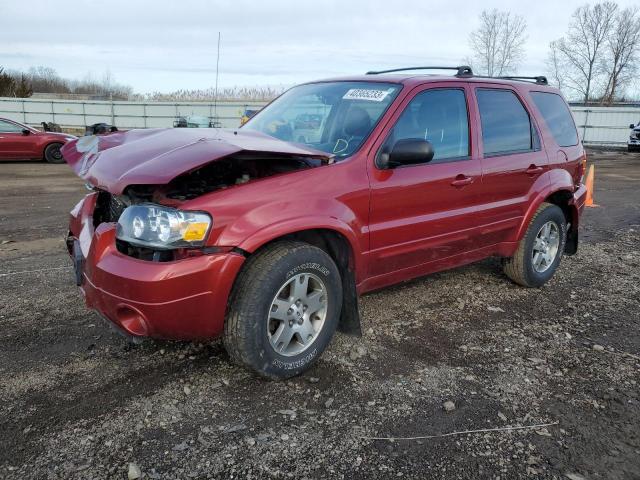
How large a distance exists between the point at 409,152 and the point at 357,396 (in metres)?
1.54

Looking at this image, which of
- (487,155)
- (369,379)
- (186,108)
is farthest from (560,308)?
(186,108)

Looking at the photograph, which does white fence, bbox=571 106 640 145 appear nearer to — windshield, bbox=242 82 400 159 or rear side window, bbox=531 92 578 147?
Result: rear side window, bbox=531 92 578 147

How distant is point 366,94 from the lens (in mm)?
3939

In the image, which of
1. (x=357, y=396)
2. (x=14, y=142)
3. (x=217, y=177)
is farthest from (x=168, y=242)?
(x=14, y=142)

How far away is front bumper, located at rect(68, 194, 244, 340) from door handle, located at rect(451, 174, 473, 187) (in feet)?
6.23

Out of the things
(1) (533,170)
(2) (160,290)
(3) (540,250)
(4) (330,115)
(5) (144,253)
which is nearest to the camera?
(2) (160,290)

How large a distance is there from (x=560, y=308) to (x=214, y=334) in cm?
318

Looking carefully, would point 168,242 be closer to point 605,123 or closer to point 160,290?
point 160,290

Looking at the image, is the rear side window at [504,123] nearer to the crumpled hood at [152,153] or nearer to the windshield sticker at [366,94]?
the windshield sticker at [366,94]

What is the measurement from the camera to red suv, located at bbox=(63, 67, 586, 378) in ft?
9.35

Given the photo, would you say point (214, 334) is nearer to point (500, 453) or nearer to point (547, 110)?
point (500, 453)

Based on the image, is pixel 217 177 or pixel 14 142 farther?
pixel 14 142

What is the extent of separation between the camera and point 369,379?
10.9 ft

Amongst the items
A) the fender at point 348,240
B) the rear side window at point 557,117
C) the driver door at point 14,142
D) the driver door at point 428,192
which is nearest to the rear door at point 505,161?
the driver door at point 428,192
